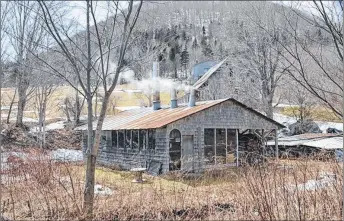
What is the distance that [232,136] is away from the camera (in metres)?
18.8

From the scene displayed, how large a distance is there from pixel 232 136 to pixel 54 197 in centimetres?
1260

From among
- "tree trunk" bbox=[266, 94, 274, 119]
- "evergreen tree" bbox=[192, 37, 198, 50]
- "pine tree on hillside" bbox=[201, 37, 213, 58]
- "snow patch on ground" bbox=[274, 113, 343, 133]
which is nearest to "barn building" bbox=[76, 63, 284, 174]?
"tree trunk" bbox=[266, 94, 274, 119]

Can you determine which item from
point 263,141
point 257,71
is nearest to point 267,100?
point 257,71

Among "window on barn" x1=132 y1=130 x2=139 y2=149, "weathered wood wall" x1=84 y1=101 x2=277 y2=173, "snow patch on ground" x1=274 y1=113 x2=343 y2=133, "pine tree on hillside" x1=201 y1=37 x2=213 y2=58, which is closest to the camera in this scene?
"weathered wood wall" x1=84 y1=101 x2=277 y2=173

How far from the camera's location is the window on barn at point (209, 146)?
58.5ft

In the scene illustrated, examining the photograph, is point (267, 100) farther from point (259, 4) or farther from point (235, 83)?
point (259, 4)

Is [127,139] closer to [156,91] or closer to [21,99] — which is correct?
[156,91]

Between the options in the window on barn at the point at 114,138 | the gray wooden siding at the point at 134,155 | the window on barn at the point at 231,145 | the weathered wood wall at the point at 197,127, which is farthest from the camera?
the window on barn at the point at 114,138

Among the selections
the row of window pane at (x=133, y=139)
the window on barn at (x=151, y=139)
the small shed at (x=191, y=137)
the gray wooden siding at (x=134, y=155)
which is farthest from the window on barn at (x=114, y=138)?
the window on barn at (x=151, y=139)

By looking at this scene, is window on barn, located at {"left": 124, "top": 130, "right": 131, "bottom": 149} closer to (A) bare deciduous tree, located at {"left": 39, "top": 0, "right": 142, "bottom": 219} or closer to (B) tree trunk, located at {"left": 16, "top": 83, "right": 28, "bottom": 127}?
(B) tree trunk, located at {"left": 16, "top": 83, "right": 28, "bottom": 127}

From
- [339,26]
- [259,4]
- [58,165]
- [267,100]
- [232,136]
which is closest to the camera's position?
[339,26]

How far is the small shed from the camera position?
55.0ft

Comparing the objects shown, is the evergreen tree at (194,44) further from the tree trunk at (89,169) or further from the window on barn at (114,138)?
the tree trunk at (89,169)

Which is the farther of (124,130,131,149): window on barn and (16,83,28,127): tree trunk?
(16,83,28,127): tree trunk
